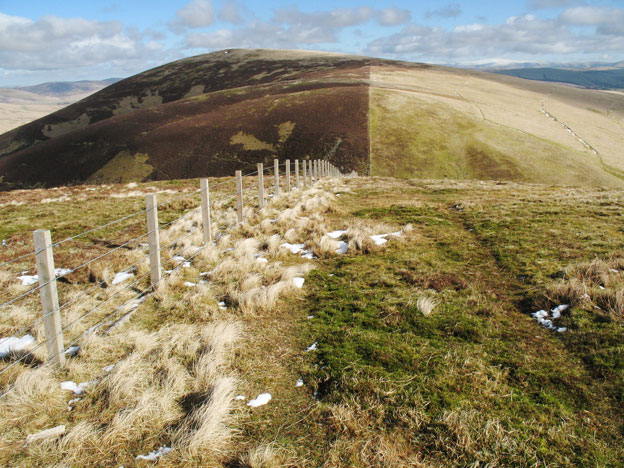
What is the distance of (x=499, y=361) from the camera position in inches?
200

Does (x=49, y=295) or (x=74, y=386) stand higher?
(x=49, y=295)

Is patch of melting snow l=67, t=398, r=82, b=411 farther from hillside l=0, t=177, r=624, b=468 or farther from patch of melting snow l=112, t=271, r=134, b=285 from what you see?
patch of melting snow l=112, t=271, r=134, b=285

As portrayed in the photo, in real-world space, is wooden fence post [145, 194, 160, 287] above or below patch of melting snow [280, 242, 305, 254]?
above

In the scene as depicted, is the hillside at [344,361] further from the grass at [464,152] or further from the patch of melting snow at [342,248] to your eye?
the grass at [464,152]

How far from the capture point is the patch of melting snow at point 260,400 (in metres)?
4.50

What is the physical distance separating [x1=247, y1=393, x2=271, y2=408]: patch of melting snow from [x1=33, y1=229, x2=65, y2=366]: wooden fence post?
276 centimetres

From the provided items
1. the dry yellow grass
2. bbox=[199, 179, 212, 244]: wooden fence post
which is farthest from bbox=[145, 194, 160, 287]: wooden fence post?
the dry yellow grass

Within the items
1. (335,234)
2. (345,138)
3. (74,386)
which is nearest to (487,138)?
(345,138)

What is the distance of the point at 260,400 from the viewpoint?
4.57 metres

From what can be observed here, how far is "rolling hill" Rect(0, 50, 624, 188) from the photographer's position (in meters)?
58.5

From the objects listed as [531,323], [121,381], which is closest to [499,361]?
[531,323]

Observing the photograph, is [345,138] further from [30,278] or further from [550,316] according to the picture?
[550,316]

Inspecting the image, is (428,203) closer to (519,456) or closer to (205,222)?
(205,222)

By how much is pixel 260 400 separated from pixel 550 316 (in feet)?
15.6
